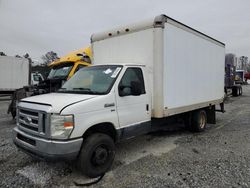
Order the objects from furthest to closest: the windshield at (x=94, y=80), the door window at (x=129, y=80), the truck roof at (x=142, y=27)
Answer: the truck roof at (x=142, y=27), the door window at (x=129, y=80), the windshield at (x=94, y=80)

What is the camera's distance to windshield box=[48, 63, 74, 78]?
9909 millimetres

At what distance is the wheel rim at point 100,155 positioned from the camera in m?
3.80

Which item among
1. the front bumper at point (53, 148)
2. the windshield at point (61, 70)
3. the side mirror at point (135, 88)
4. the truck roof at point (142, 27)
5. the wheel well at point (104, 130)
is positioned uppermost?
the truck roof at point (142, 27)

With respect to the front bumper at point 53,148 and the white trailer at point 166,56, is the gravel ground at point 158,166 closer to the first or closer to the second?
the front bumper at point 53,148

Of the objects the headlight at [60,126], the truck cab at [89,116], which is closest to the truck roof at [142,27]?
the truck cab at [89,116]

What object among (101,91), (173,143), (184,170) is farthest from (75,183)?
(173,143)

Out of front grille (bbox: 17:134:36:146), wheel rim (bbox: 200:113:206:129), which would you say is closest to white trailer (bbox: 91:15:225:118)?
wheel rim (bbox: 200:113:206:129)

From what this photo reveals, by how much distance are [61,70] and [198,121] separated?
6805 mm

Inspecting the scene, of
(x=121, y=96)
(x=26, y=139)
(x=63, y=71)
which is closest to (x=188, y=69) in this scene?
(x=121, y=96)

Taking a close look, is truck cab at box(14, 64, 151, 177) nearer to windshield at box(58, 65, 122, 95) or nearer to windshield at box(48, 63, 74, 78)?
windshield at box(58, 65, 122, 95)

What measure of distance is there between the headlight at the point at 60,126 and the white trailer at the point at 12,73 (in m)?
16.6

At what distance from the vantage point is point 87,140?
12.2 ft

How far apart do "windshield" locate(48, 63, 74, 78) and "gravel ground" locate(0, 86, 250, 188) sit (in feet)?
14.6

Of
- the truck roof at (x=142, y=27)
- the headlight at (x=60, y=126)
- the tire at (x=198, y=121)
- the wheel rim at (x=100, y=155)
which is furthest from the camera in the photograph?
the tire at (x=198, y=121)
